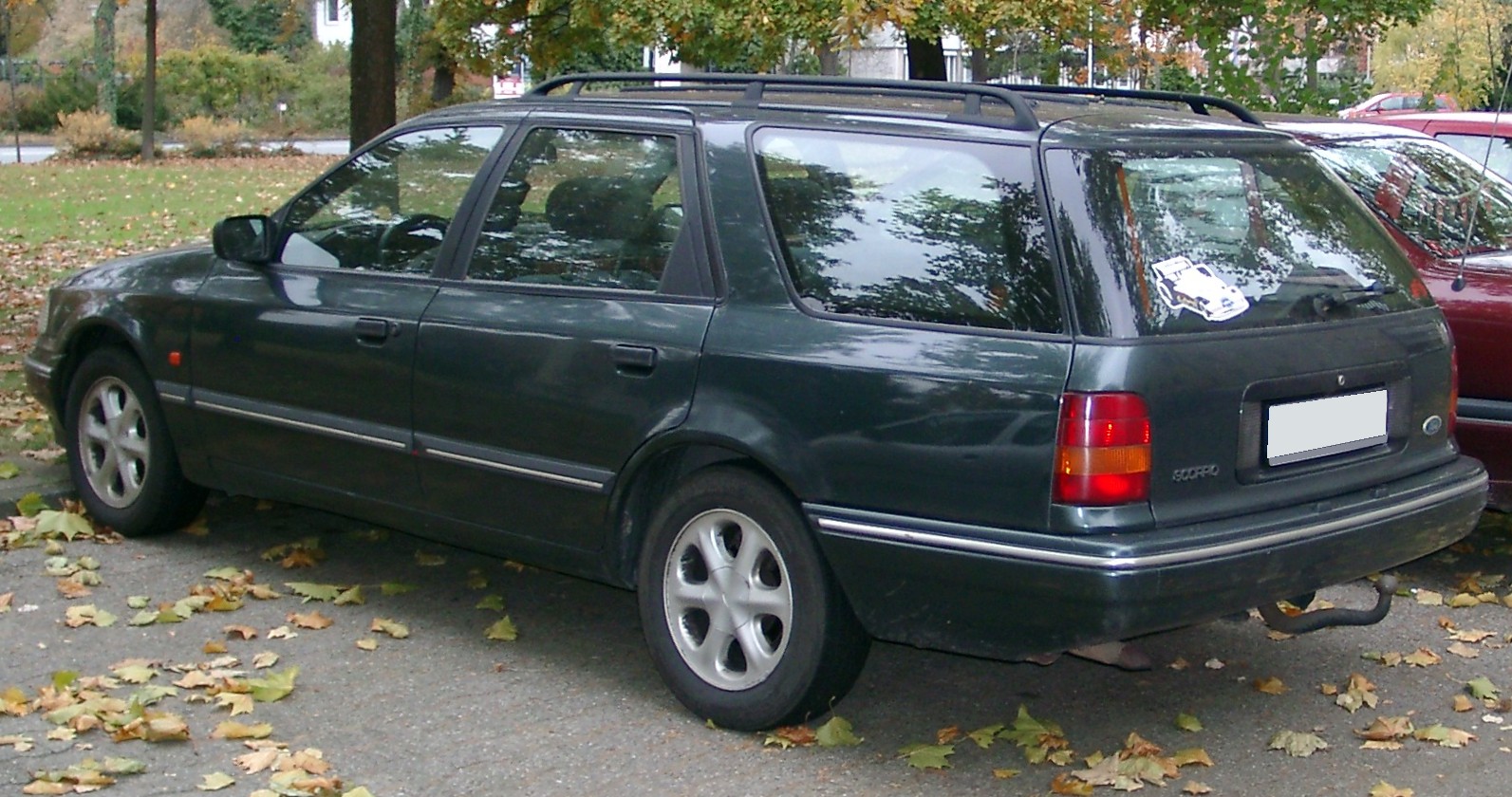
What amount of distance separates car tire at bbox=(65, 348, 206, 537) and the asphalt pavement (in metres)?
0.13

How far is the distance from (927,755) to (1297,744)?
1.00 m

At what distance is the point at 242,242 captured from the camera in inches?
242

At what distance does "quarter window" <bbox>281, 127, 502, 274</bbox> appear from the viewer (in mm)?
5711

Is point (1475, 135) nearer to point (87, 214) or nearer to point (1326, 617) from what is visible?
point (1326, 617)

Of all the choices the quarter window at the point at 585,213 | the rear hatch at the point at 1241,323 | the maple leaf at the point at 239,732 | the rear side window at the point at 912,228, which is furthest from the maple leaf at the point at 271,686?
the rear hatch at the point at 1241,323

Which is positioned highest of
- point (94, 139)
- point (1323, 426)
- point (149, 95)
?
point (149, 95)

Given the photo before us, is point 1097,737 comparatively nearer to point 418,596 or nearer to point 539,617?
point 539,617

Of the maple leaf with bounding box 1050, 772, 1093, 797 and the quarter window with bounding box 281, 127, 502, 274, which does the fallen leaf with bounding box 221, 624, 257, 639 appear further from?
the maple leaf with bounding box 1050, 772, 1093, 797

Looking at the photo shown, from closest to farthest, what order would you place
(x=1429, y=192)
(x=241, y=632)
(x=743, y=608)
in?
(x=743, y=608), (x=241, y=632), (x=1429, y=192)

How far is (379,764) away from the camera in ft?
15.1

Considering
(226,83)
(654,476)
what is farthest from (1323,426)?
(226,83)

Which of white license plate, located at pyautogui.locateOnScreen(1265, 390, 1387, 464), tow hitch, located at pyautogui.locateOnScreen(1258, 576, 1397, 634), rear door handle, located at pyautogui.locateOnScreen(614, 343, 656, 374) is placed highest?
rear door handle, located at pyautogui.locateOnScreen(614, 343, 656, 374)

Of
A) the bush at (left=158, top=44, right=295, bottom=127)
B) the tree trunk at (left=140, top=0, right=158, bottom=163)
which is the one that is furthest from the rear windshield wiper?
the bush at (left=158, top=44, right=295, bottom=127)

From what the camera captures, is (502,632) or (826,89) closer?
(826,89)
